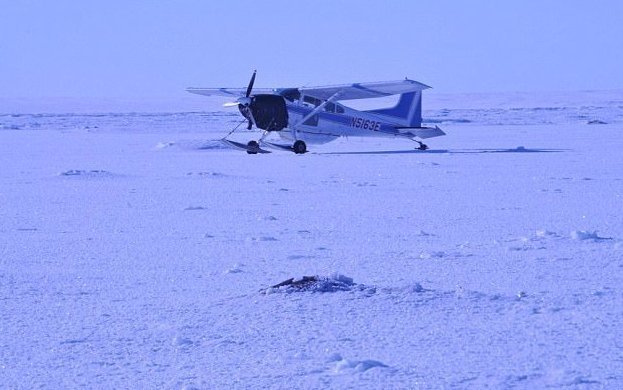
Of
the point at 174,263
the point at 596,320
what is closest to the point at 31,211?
the point at 174,263

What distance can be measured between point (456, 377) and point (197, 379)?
39.4 inches

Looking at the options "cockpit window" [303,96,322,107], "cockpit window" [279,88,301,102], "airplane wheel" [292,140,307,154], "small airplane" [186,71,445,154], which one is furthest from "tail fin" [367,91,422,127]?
"airplane wheel" [292,140,307,154]

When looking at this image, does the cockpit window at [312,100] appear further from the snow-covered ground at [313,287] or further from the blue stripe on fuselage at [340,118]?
the snow-covered ground at [313,287]

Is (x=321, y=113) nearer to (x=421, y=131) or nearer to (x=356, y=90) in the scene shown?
(x=356, y=90)

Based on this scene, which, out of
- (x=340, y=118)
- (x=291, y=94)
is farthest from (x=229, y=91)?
(x=340, y=118)

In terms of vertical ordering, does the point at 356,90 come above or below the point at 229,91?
above

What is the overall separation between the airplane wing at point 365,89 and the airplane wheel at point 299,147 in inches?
51.1

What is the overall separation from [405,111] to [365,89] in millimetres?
2866

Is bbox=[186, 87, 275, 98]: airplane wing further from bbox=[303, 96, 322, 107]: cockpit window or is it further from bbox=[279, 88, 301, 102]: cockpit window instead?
bbox=[303, 96, 322, 107]: cockpit window

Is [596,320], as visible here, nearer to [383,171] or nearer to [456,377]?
[456,377]

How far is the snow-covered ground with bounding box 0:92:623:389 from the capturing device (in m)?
3.84

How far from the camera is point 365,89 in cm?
2220

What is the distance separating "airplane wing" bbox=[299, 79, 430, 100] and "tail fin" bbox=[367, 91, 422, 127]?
1.56m

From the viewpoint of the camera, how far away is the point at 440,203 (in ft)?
33.9
